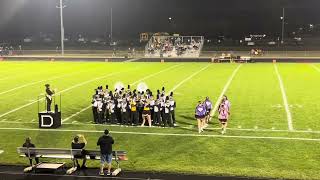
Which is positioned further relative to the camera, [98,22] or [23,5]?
[98,22]

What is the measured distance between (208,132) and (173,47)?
4818 centimetres

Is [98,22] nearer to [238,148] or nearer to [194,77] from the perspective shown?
[194,77]

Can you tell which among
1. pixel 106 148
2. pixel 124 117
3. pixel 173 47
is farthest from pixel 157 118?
pixel 173 47

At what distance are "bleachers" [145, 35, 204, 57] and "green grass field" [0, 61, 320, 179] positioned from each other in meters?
31.2

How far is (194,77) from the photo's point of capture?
116 feet

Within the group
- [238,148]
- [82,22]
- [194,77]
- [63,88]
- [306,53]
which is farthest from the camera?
[82,22]

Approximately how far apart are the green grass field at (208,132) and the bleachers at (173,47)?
3124 cm

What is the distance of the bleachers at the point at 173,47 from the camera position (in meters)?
62.3

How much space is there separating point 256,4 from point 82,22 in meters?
37.4

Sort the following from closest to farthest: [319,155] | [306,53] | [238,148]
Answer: [319,155] < [238,148] < [306,53]

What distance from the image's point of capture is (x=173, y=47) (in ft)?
211

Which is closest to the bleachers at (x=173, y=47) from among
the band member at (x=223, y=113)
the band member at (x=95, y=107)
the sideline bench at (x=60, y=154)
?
the band member at (x=95, y=107)

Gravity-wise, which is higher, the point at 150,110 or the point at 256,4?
the point at 256,4

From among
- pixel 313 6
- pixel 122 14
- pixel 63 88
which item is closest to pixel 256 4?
pixel 313 6
